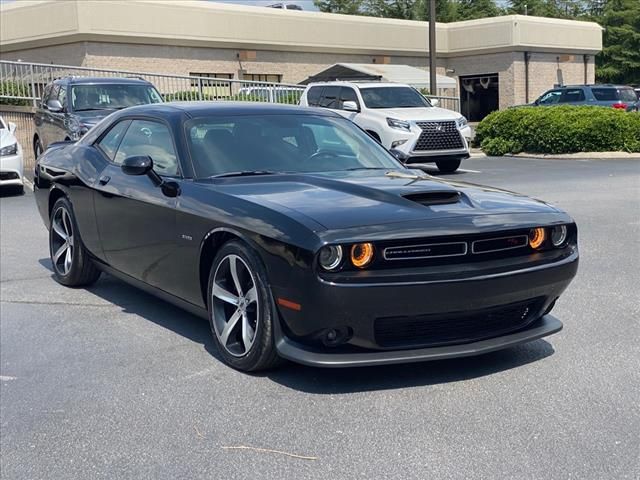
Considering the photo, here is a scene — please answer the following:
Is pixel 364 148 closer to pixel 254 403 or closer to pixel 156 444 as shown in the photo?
pixel 254 403

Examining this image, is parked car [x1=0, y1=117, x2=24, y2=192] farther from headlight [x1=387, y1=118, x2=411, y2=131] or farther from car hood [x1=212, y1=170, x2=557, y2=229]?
car hood [x1=212, y1=170, x2=557, y2=229]

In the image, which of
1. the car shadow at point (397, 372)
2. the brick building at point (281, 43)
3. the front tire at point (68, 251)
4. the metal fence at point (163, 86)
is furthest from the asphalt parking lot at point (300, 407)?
the brick building at point (281, 43)

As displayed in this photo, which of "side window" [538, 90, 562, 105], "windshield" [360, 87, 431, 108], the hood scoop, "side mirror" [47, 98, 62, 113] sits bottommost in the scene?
"side window" [538, 90, 562, 105]

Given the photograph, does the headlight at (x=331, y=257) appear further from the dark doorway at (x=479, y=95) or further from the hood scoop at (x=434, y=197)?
the dark doorway at (x=479, y=95)

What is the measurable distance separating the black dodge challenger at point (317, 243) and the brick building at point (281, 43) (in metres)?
23.0

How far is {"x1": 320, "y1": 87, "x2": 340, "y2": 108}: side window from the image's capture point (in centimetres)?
1861

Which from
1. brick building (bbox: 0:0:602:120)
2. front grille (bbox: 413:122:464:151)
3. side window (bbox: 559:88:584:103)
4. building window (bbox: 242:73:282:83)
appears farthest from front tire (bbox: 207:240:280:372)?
building window (bbox: 242:73:282:83)

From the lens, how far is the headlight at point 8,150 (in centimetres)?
1403

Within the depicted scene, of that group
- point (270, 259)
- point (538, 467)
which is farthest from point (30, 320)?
point (538, 467)

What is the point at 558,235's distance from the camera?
16.1 ft

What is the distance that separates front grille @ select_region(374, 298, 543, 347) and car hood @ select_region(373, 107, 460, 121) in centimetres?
1239

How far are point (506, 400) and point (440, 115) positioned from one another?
13.2 metres

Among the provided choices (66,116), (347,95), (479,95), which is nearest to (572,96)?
(479,95)

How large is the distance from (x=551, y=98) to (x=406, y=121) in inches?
532
